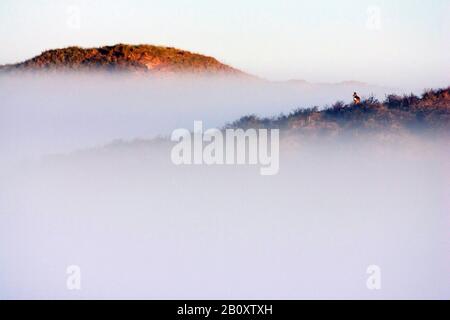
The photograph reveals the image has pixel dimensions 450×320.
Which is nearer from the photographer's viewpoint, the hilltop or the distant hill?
the hilltop

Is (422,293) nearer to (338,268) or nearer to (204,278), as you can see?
(338,268)

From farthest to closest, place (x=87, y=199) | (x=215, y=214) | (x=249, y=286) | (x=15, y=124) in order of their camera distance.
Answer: (x=15, y=124) < (x=87, y=199) < (x=215, y=214) < (x=249, y=286)

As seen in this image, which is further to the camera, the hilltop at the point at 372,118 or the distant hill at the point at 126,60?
the distant hill at the point at 126,60

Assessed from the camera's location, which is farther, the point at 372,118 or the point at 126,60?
the point at 126,60

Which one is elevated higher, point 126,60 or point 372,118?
point 126,60

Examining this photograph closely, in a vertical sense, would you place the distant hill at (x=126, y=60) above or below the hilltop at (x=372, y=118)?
above

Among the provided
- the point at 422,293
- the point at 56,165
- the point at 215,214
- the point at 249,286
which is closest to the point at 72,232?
the point at 215,214

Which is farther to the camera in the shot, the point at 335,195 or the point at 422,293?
Result: the point at 335,195
